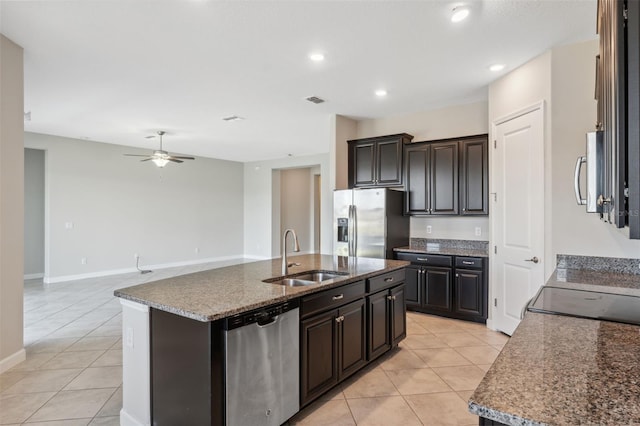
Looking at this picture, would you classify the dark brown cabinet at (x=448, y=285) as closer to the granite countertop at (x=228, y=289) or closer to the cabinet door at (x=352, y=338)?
the granite countertop at (x=228, y=289)

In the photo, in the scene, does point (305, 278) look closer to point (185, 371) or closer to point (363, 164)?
point (185, 371)

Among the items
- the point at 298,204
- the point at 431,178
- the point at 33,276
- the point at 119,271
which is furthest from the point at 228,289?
the point at 298,204

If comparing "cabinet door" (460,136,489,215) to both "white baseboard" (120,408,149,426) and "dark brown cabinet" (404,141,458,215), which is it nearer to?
"dark brown cabinet" (404,141,458,215)

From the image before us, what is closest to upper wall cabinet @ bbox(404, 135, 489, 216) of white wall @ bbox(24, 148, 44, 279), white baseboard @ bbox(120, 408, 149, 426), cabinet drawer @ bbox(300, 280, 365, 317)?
cabinet drawer @ bbox(300, 280, 365, 317)

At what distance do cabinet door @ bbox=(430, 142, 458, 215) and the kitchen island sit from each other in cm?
207

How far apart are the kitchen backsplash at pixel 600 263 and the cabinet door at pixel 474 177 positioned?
148 cm

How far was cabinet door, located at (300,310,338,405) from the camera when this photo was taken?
2.22 metres

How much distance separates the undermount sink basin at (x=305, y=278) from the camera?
2.68 m

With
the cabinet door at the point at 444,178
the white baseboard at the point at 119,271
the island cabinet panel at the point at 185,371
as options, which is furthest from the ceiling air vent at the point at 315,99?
the white baseboard at the point at 119,271

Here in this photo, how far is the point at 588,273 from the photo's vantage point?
2.57 m

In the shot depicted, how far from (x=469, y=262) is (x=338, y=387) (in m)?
2.38

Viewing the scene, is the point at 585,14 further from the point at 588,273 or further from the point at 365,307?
the point at 365,307

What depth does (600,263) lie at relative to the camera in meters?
2.77

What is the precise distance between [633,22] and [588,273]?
233cm
